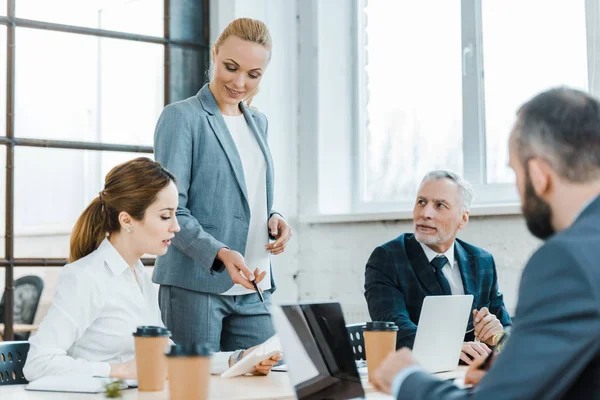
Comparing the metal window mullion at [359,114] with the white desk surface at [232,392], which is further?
the metal window mullion at [359,114]

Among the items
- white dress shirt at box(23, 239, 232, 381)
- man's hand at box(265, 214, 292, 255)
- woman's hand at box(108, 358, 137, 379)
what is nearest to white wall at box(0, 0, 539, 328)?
man's hand at box(265, 214, 292, 255)

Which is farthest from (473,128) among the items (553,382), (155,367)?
(553,382)

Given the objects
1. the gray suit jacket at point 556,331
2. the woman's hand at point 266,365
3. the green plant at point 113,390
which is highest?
the gray suit jacket at point 556,331

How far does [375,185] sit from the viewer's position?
4.07 metres

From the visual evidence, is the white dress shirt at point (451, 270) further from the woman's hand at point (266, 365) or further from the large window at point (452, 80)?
the woman's hand at point (266, 365)

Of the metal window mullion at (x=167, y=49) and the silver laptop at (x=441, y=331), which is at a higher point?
the metal window mullion at (x=167, y=49)

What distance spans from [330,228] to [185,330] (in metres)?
1.61

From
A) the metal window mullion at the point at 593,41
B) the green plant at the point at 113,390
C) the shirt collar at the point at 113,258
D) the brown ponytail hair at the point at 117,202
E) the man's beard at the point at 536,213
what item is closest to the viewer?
the man's beard at the point at 536,213

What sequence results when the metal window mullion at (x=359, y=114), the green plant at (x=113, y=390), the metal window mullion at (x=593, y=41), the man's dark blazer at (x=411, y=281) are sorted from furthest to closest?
the metal window mullion at (x=359, y=114)
the metal window mullion at (x=593, y=41)
the man's dark blazer at (x=411, y=281)
the green plant at (x=113, y=390)

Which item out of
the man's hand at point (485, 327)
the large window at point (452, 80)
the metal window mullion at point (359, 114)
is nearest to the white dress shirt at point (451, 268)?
the man's hand at point (485, 327)

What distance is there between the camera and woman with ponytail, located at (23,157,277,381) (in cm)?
181

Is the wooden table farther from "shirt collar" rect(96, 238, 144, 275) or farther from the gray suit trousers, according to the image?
"shirt collar" rect(96, 238, 144, 275)

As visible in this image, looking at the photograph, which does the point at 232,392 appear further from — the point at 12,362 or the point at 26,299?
the point at 26,299

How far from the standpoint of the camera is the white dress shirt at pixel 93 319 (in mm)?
1799
